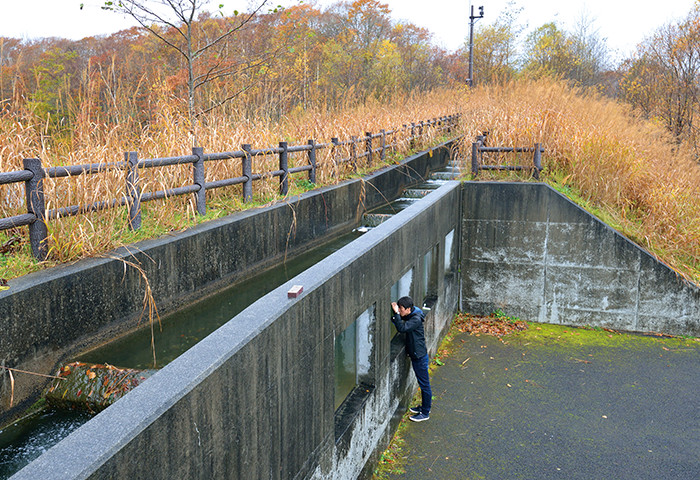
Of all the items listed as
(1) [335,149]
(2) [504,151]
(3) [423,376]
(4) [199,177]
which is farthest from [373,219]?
(3) [423,376]

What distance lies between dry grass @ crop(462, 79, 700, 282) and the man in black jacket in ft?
18.3

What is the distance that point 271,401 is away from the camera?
360cm

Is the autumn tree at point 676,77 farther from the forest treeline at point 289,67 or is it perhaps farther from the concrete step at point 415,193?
the concrete step at point 415,193

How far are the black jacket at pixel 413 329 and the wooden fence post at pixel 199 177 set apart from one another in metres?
2.73

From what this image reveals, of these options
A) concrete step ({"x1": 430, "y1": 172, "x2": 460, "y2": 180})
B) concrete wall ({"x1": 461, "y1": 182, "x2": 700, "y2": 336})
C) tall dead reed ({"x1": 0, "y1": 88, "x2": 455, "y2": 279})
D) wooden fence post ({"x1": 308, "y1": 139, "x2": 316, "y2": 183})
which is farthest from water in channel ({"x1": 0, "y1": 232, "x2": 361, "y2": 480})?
concrete step ({"x1": 430, "y1": 172, "x2": 460, "y2": 180})

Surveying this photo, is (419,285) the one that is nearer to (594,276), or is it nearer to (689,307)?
(594,276)

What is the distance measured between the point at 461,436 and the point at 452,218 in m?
4.60

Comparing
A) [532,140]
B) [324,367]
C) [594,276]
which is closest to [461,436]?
[324,367]

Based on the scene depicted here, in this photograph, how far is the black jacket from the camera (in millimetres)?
6438

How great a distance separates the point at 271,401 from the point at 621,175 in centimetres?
995

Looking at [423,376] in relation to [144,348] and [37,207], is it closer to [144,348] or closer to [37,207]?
[144,348]

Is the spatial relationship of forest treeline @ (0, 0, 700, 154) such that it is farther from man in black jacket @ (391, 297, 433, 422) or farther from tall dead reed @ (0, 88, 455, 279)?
man in black jacket @ (391, 297, 433, 422)

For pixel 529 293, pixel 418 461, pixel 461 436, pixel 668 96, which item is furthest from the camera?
pixel 668 96

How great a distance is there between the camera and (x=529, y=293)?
10.9m
